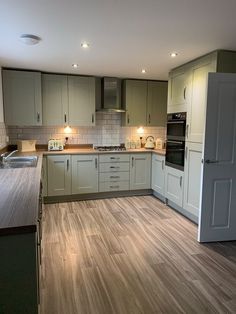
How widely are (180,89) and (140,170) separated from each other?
165 centimetres

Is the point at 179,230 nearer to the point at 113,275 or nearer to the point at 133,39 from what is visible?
the point at 113,275

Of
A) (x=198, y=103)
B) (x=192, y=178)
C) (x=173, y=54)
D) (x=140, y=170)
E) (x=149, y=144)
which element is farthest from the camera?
(x=149, y=144)

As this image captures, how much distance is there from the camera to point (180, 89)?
362 cm

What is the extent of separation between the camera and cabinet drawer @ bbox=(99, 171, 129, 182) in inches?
175

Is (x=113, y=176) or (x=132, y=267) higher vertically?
(x=113, y=176)

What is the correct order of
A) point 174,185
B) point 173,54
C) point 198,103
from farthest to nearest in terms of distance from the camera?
point 174,185, point 198,103, point 173,54

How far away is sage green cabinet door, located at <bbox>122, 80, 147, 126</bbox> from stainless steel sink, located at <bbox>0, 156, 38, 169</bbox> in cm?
194

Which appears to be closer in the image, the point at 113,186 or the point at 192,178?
the point at 192,178

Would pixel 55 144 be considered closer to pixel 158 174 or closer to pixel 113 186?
pixel 113 186

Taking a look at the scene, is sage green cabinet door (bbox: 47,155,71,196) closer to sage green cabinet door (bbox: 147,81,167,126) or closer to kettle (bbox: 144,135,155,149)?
kettle (bbox: 144,135,155,149)

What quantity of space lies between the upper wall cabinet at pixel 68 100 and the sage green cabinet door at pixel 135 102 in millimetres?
644

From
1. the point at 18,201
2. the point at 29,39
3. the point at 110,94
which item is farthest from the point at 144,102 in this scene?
the point at 18,201

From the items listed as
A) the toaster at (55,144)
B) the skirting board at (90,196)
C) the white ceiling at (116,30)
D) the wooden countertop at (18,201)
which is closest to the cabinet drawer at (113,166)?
the skirting board at (90,196)

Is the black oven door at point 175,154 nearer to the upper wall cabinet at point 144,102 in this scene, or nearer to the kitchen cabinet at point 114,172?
the kitchen cabinet at point 114,172
